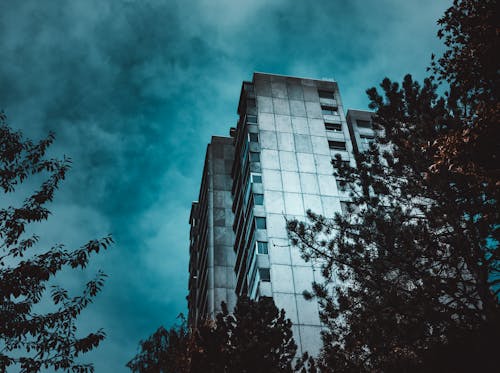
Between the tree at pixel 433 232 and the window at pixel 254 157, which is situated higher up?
the window at pixel 254 157

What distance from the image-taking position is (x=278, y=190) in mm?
38469

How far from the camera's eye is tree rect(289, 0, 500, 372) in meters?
9.48

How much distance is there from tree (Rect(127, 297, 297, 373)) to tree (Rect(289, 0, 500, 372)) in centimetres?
254

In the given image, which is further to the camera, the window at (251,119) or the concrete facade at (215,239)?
the concrete facade at (215,239)

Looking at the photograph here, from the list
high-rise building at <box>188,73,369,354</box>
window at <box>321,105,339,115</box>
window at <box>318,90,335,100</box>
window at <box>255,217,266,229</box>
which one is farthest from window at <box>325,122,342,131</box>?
window at <box>255,217,266,229</box>

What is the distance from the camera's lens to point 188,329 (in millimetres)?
20953

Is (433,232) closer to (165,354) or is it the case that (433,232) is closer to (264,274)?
(165,354)

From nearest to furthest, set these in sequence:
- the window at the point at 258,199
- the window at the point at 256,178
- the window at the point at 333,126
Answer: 1. the window at the point at 258,199
2. the window at the point at 256,178
3. the window at the point at 333,126

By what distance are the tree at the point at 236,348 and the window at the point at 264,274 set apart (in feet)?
49.1

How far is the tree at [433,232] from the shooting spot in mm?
9477

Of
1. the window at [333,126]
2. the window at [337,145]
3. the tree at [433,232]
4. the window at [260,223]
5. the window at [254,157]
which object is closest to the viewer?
the tree at [433,232]

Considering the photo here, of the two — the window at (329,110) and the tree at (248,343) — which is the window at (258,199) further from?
the tree at (248,343)

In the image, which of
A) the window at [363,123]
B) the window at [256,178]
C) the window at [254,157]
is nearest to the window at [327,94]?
the window at [363,123]

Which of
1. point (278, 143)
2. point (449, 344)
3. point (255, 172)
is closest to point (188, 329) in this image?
point (449, 344)
